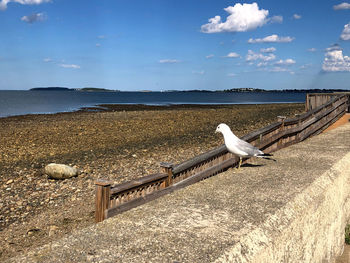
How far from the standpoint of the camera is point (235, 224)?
382 centimetres

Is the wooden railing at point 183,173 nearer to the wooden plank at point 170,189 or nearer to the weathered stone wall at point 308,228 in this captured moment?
the wooden plank at point 170,189

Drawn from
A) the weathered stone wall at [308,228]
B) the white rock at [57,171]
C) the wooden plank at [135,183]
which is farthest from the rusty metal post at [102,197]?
the white rock at [57,171]

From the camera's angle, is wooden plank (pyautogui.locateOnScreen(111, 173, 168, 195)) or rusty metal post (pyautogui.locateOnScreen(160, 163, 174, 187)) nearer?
wooden plank (pyautogui.locateOnScreen(111, 173, 168, 195))

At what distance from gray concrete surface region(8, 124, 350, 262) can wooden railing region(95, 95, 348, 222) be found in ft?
0.70

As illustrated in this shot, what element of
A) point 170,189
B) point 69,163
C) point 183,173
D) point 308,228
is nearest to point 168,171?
point 170,189

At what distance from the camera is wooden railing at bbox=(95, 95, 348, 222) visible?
460 centimetres

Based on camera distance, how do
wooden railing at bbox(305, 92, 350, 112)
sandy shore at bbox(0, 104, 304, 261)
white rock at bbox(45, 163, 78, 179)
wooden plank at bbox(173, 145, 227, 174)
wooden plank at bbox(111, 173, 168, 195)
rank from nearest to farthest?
1. wooden plank at bbox(111, 173, 168, 195)
2. wooden plank at bbox(173, 145, 227, 174)
3. sandy shore at bbox(0, 104, 304, 261)
4. white rock at bbox(45, 163, 78, 179)
5. wooden railing at bbox(305, 92, 350, 112)

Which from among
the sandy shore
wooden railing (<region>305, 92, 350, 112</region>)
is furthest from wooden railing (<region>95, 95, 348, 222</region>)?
wooden railing (<region>305, 92, 350, 112</region>)

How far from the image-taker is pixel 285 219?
3998 mm

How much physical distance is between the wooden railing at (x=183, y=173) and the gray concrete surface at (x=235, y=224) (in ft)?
0.70

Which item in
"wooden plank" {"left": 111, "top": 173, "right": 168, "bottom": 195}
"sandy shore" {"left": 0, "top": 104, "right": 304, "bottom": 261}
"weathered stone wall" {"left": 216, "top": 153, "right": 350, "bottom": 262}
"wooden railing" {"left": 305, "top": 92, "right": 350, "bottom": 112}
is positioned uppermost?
"wooden railing" {"left": 305, "top": 92, "right": 350, "bottom": 112}

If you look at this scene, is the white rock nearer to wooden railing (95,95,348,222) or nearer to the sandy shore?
the sandy shore

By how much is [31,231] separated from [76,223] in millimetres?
938

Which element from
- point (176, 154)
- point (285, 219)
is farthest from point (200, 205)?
point (176, 154)
